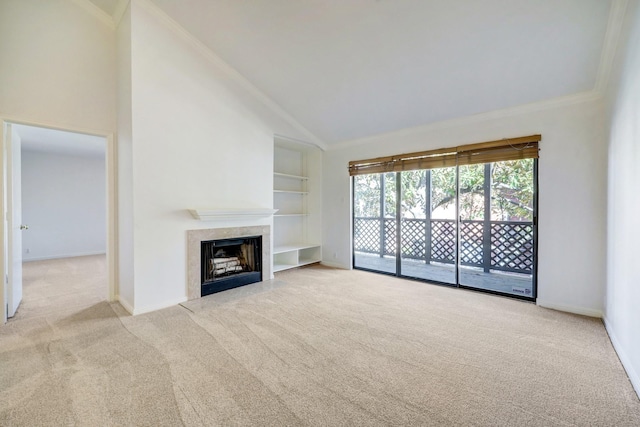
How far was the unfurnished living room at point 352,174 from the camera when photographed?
1.72 metres

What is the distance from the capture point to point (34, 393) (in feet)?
5.43

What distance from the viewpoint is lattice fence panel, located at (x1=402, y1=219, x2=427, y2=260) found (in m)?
5.14

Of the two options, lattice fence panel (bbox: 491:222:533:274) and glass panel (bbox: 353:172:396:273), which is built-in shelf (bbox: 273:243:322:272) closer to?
glass panel (bbox: 353:172:396:273)

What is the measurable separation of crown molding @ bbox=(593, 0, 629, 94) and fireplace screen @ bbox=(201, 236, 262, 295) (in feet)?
13.9

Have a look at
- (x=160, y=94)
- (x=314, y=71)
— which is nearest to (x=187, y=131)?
(x=160, y=94)

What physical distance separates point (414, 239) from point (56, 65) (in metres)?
5.64

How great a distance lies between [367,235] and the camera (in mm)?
5309

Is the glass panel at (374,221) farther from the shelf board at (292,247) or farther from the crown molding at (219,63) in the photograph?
the crown molding at (219,63)

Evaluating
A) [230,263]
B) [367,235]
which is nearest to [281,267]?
[230,263]

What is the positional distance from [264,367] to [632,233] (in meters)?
2.78

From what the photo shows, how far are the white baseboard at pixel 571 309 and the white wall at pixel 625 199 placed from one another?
31 centimetres

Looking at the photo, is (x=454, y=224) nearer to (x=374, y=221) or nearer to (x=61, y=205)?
(x=374, y=221)

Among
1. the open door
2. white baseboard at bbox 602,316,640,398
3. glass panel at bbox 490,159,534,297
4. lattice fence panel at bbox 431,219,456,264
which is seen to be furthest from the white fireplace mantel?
white baseboard at bbox 602,316,640,398

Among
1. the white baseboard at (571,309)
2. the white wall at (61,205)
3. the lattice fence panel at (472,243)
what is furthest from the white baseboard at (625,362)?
the white wall at (61,205)
